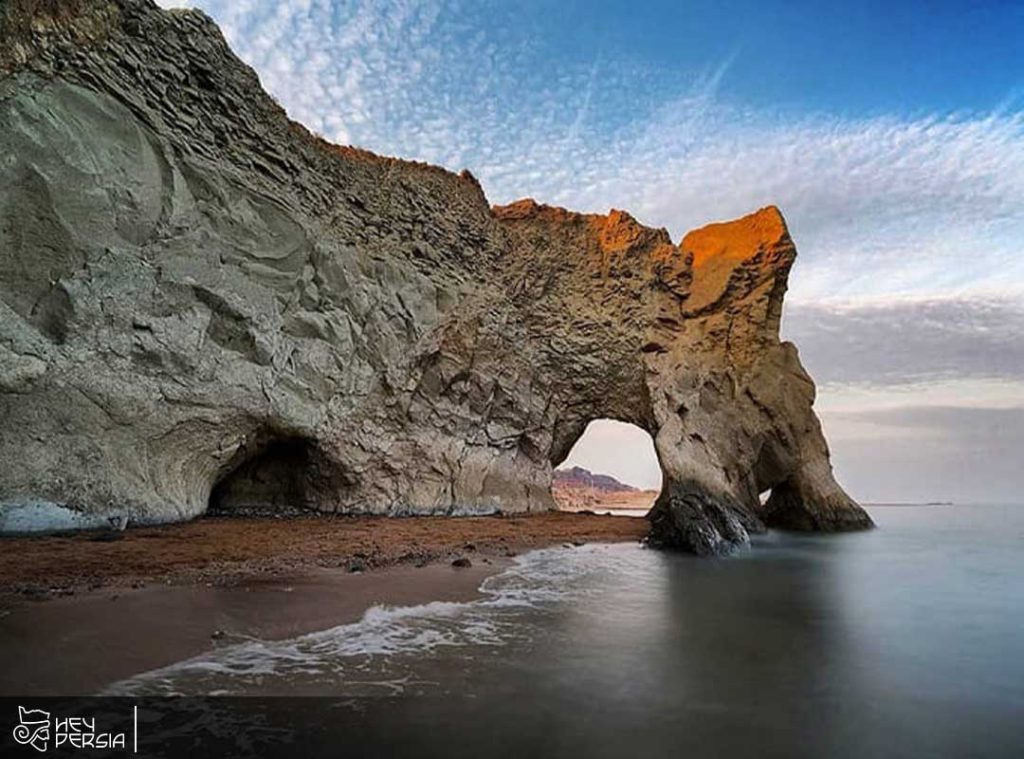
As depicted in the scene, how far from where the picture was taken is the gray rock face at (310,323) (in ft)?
31.8

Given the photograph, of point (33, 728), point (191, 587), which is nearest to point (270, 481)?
point (191, 587)

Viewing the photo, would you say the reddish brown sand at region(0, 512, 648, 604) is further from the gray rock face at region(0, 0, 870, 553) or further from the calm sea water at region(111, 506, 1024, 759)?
the calm sea water at region(111, 506, 1024, 759)

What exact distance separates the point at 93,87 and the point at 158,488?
7.17 m

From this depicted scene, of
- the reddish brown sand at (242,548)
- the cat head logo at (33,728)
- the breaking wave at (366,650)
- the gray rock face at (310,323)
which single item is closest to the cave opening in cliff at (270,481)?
the gray rock face at (310,323)

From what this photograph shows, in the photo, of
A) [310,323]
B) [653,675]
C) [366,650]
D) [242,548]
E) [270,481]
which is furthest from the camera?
[270,481]

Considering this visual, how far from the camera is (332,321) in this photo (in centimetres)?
1498

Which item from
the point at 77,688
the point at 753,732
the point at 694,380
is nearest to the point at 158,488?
the point at 77,688

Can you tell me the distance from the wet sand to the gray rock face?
218 centimetres

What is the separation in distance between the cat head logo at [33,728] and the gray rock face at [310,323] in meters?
7.22

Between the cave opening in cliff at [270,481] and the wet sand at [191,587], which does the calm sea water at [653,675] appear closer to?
the wet sand at [191,587]

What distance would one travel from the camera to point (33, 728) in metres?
3.01

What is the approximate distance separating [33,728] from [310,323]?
12.1 m

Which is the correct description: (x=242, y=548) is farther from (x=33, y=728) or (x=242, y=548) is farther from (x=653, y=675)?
(x=653, y=675)

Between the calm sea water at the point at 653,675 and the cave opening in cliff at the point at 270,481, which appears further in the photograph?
the cave opening in cliff at the point at 270,481
